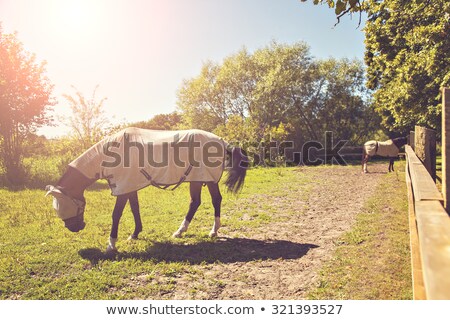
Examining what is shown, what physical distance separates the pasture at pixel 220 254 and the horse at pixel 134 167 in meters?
0.57

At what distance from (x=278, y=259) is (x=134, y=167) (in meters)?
2.76

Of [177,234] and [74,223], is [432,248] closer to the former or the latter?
[177,234]

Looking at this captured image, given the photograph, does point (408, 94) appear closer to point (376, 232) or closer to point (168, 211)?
point (376, 232)

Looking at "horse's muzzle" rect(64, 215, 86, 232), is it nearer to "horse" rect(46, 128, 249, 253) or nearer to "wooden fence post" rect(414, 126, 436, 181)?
"horse" rect(46, 128, 249, 253)

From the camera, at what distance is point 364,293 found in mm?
3609

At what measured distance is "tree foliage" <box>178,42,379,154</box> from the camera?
30.6 meters

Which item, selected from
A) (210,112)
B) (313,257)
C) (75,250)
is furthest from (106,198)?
(210,112)

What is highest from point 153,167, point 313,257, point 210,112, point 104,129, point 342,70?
point 342,70

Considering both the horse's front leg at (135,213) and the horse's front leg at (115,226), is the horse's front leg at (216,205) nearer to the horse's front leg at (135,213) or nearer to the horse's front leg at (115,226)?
the horse's front leg at (135,213)

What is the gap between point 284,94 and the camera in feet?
102

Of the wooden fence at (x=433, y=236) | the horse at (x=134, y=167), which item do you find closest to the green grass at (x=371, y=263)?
the wooden fence at (x=433, y=236)

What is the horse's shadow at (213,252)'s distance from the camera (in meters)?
4.97

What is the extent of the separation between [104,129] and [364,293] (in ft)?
57.5

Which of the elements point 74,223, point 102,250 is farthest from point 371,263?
point 74,223
